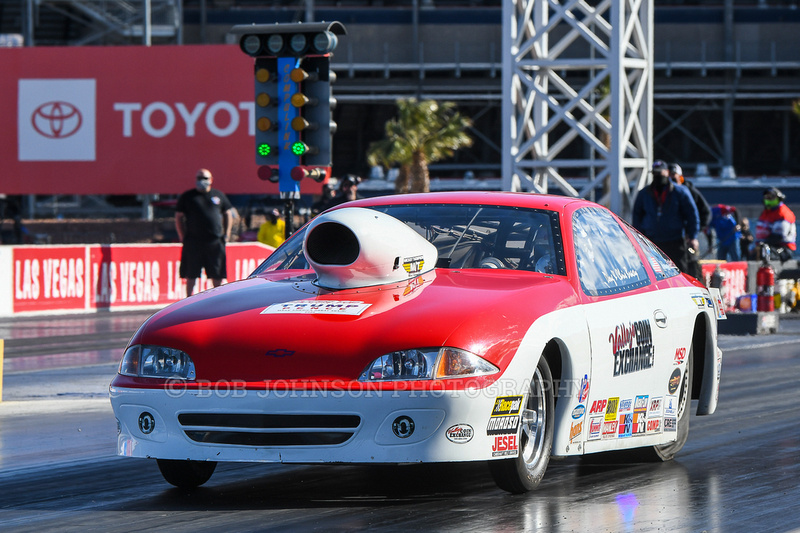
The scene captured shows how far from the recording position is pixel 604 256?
7.06 metres

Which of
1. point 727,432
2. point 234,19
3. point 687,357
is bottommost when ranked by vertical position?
point 727,432

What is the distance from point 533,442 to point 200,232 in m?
10.5

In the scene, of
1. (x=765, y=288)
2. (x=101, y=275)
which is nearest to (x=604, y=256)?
(x=765, y=288)

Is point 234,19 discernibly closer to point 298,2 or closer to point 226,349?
point 298,2

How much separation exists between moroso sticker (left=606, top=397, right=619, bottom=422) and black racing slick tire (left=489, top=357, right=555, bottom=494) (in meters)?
0.46

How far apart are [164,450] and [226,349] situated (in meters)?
0.51

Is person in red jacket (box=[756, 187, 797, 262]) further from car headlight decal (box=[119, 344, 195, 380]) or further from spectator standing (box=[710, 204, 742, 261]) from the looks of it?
car headlight decal (box=[119, 344, 195, 380])

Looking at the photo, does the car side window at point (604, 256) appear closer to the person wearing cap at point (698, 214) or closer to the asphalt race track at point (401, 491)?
the asphalt race track at point (401, 491)

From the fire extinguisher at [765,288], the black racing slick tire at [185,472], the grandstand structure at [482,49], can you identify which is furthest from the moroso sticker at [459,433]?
the grandstand structure at [482,49]

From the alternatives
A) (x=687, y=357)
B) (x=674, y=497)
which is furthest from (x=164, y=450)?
(x=687, y=357)

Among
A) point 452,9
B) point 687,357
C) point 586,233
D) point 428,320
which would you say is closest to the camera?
point 428,320

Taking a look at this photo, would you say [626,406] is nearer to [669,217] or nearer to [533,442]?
[533,442]

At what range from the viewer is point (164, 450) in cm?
586

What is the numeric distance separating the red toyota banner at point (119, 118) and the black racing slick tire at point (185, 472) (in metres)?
28.0
